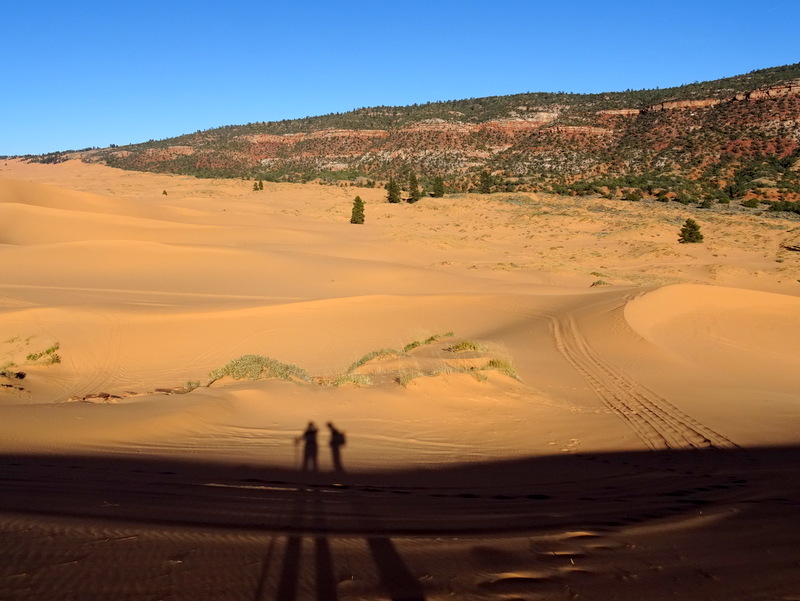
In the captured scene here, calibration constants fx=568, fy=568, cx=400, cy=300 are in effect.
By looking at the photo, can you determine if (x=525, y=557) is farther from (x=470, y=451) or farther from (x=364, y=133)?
(x=364, y=133)

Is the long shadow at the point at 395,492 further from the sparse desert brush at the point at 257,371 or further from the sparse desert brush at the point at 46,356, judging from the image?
the sparse desert brush at the point at 46,356

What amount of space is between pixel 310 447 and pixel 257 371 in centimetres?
422

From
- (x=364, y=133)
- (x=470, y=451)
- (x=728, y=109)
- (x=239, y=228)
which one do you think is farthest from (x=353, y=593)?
(x=364, y=133)

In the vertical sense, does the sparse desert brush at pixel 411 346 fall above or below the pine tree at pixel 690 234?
below

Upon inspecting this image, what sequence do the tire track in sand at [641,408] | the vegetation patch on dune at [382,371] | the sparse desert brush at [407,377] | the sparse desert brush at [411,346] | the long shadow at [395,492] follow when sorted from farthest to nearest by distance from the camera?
the sparse desert brush at [411,346], the vegetation patch on dune at [382,371], the sparse desert brush at [407,377], the tire track in sand at [641,408], the long shadow at [395,492]

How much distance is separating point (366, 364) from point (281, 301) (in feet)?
25.4

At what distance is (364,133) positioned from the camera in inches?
3538

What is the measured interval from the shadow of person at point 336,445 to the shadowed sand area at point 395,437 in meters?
0.12

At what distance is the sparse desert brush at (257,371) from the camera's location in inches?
402

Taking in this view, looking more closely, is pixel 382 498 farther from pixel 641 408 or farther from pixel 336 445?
pixel 641 408

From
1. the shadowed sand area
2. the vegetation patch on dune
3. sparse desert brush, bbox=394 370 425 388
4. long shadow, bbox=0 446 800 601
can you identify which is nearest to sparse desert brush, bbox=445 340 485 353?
the shadowed sand area

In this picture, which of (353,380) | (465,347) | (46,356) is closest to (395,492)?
(353,380)

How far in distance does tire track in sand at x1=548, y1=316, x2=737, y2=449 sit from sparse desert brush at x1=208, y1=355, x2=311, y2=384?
17.7 ft

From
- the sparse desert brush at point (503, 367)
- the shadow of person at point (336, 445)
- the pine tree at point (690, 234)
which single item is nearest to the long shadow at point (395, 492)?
the shadow of person at point (336, 445)
